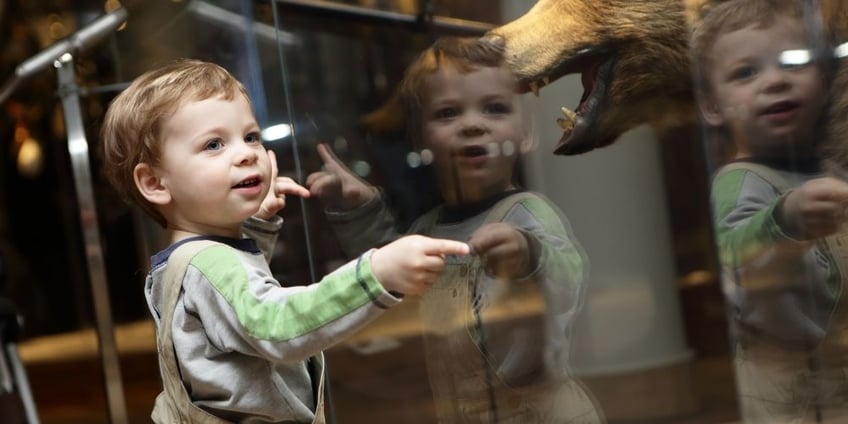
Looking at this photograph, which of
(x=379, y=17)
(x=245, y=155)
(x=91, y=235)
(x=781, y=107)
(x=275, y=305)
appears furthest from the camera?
(x=91, y=235)

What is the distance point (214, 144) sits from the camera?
3.49 ft

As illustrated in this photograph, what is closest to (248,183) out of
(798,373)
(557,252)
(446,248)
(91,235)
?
(446,248)

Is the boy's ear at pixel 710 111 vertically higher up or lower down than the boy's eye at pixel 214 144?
lower down

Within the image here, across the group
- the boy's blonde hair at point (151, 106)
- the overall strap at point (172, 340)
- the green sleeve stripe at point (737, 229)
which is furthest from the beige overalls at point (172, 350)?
the green sleeve stripe at point (737, 229)

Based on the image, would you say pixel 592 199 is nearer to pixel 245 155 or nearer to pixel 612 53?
pixel 612 53

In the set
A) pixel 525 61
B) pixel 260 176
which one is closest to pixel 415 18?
pixel 525 61

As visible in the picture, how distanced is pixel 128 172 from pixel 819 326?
2.56 ft

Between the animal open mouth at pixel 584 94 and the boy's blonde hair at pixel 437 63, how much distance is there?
62 mm

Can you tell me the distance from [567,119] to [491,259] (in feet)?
0.62

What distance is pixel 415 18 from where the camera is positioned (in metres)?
1.39

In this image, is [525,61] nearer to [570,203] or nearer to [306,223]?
[570,203]

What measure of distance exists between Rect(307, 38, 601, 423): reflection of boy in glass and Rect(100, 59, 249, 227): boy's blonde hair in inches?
12.3

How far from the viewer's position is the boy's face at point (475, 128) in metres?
1.29

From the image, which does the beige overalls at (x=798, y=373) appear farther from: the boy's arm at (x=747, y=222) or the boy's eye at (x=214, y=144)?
the boy's eye at (x=214, y=144)
